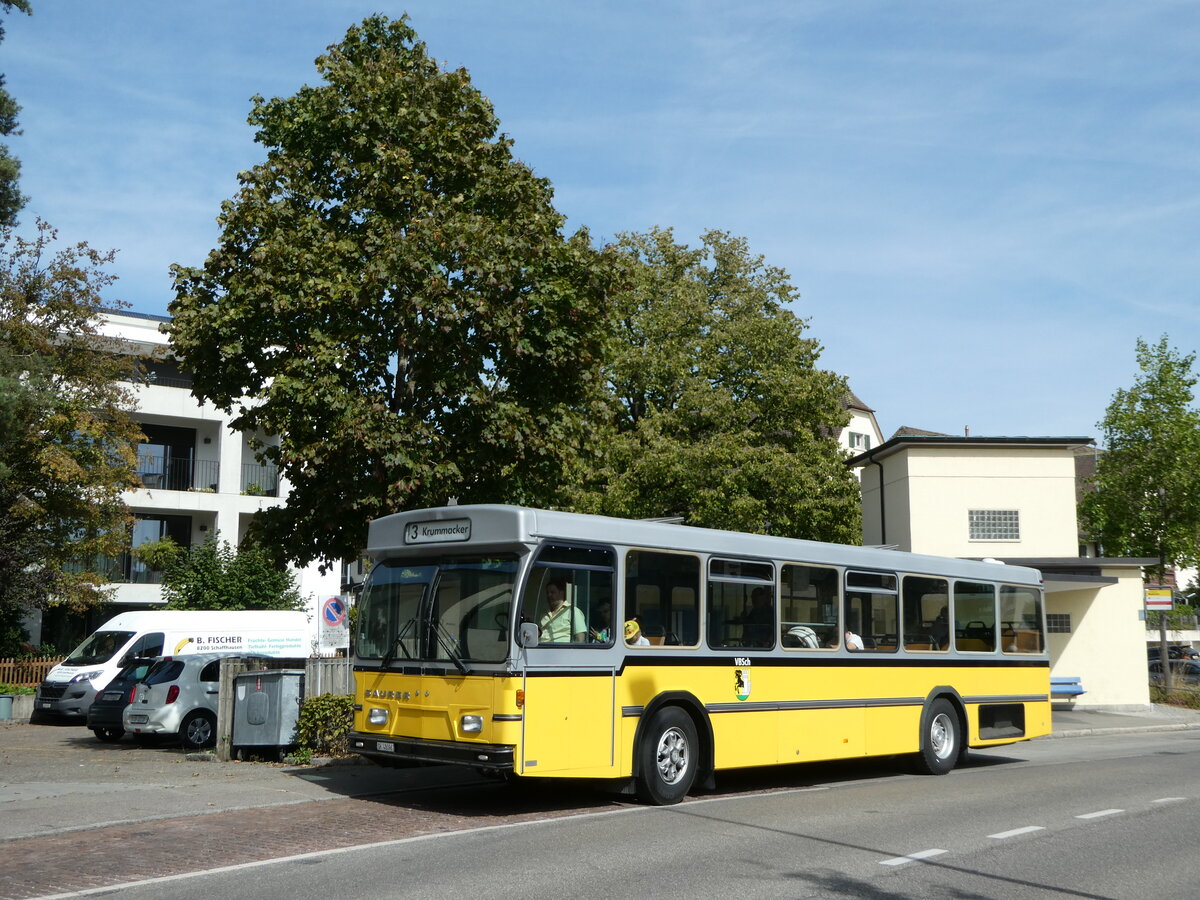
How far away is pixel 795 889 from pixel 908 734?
821cm

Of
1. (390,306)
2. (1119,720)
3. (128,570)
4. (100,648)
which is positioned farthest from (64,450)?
(1119,720)

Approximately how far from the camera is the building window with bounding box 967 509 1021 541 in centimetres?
3447

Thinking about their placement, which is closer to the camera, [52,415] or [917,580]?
[917,580]

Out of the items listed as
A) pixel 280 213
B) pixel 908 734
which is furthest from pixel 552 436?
pixel 908 734

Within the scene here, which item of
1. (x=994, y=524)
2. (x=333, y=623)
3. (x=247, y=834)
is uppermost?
(x=994, y=524)

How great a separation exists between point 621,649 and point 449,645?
168 cm

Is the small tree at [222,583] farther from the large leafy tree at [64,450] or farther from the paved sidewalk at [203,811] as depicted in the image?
the paved sidewalk at [203,811]

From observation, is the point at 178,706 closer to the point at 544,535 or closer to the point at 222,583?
the point at 544,535

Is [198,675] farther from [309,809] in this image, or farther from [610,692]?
[610,692]

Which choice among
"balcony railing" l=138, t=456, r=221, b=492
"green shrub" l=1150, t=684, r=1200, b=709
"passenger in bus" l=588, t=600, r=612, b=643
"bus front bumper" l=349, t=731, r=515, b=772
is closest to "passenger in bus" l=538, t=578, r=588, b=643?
"passenger in bus" l=588, t=600, r=612, b=643

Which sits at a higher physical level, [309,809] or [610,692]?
[610,692]

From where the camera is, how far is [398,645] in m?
12.0

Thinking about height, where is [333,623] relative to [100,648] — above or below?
above

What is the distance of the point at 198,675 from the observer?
2031 centimetres
